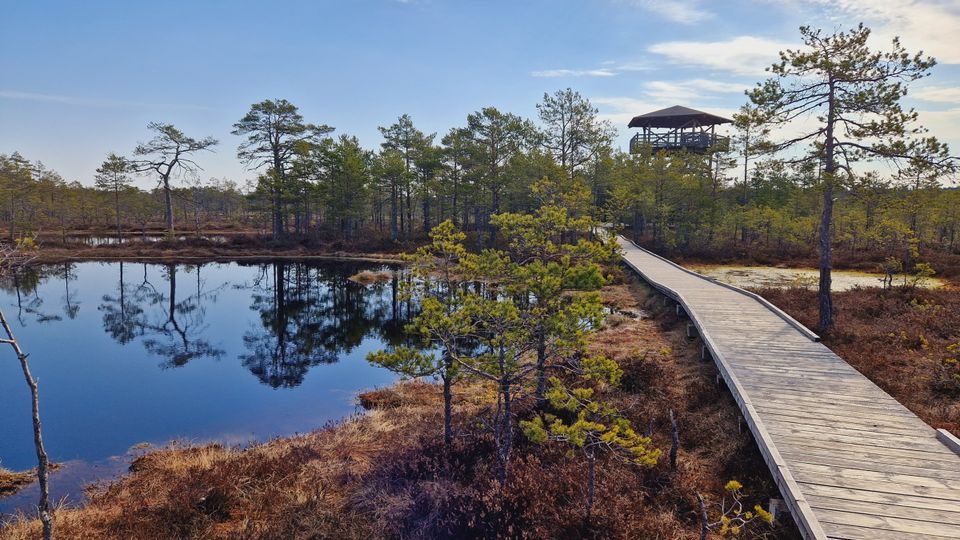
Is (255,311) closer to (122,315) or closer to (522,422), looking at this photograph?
(122,315)

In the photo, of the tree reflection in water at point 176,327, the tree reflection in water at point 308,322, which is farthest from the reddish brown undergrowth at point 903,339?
the tree reflection in water at point 176,327

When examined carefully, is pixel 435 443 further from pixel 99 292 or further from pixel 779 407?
pixel 99 292

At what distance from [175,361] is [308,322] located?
6540mm

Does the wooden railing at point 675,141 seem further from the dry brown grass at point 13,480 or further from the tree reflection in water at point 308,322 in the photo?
the dry brown grass at point 13,480

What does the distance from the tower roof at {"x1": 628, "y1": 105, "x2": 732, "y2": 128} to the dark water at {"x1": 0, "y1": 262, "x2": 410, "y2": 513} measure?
91.2 ft

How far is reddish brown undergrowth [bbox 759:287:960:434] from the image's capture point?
8889 mm

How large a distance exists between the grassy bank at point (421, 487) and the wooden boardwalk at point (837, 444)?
767 millimetres

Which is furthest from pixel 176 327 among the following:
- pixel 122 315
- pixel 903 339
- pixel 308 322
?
pixel 903 339

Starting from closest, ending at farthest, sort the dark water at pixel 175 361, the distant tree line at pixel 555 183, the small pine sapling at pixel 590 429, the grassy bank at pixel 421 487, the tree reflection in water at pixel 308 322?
the small pine sapling at pixel 590 429
the grassy bank at pixel 421 487
the dark water at pixel 175 361
the tree reflection in water at pixel 308 322
the distant tree line at pixel 555 183

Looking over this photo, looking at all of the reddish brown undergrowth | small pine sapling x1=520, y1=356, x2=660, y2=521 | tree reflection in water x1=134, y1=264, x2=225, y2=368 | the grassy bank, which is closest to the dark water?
tree reflection in water x1=134, y1=264, x2=225, y2=368

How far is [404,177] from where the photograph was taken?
1777 inches

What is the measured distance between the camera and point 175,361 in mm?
16484

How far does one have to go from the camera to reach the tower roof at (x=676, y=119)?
40.3 meters

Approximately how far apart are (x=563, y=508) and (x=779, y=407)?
14.2 feet
